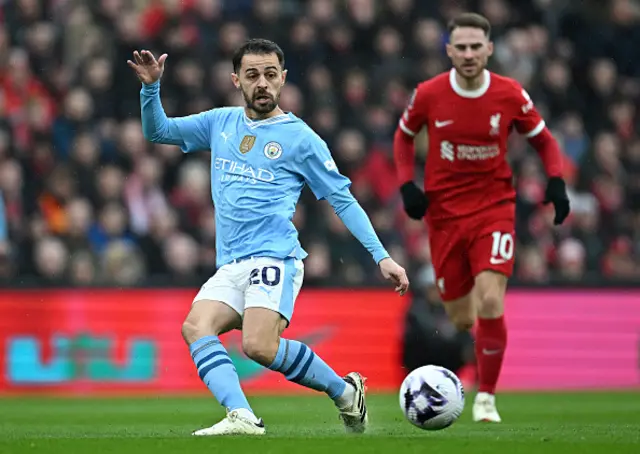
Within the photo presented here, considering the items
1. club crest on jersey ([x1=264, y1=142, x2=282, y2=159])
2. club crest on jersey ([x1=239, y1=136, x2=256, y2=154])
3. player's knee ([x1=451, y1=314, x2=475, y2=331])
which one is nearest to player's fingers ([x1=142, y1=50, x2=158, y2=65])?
club crest on jersey ([x1=239, y1=136, x2=256, y2=154])

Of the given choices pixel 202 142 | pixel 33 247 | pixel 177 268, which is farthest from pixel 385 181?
pixel 202 142

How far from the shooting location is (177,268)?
16.1m

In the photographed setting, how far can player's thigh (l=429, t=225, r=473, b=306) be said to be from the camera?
10.1 meters

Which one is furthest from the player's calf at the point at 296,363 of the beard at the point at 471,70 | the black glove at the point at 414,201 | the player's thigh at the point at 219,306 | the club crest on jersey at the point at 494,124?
the beard at the point at 471,70

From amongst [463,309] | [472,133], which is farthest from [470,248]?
[472,133]

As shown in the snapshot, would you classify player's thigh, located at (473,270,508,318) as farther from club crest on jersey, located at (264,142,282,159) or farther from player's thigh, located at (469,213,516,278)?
club crest on jersey, located at (264,142,282,159)

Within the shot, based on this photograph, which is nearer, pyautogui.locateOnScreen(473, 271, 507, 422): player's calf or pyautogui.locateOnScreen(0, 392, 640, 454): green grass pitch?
pyautogui.locateOnScreen(0, 392, 640, 454): green grass pitch

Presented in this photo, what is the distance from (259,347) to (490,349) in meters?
2.59

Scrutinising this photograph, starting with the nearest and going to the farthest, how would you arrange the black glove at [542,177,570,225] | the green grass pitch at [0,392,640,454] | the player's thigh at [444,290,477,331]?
the green grass pitch at [0,392,640,454] → the black glove at [542,177,570,225] → the player's thigh at [444,290,477,331]

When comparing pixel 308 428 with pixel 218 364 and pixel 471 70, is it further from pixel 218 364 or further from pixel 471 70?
pixel 471 70

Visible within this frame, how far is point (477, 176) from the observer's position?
1002 cm

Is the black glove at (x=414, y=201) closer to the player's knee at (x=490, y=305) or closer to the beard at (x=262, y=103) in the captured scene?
the player's knee at (x=490, y=305)

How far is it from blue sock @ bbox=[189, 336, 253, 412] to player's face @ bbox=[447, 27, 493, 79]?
3.09 meters

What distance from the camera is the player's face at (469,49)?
966 cm
